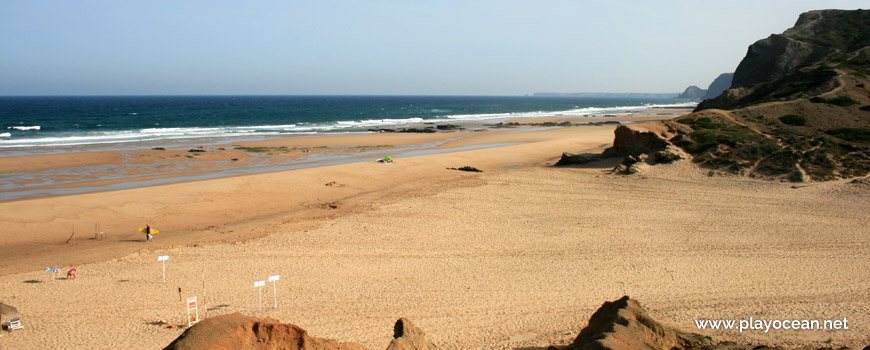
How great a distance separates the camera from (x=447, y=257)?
12.9 meters

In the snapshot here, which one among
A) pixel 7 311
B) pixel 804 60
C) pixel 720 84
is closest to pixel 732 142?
pixel 7 311

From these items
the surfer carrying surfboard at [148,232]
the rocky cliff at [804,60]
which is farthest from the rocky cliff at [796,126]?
the surfer carrying surfboard at [148,232]

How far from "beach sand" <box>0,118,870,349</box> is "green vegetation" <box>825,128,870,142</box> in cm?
646

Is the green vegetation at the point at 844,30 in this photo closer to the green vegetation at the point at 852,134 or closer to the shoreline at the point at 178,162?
the green vegetation at the point at 852,134

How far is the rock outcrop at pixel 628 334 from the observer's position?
20.9 ft

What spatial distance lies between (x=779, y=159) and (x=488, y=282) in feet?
59.4

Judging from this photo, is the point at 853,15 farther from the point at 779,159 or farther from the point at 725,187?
the point at 725,187

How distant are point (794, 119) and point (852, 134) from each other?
11.2 ft

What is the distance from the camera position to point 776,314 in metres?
9.38

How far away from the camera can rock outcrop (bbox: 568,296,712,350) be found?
6371mm

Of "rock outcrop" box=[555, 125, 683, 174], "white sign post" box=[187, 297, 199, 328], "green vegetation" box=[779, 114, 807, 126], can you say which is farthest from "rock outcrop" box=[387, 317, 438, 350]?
"green vegetation" box=[779, 114, 807, 126]

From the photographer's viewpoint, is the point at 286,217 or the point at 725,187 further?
the point at 725,187

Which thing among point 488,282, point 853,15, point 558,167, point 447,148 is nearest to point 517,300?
point 488,282

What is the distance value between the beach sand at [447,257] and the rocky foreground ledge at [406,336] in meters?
1.51
